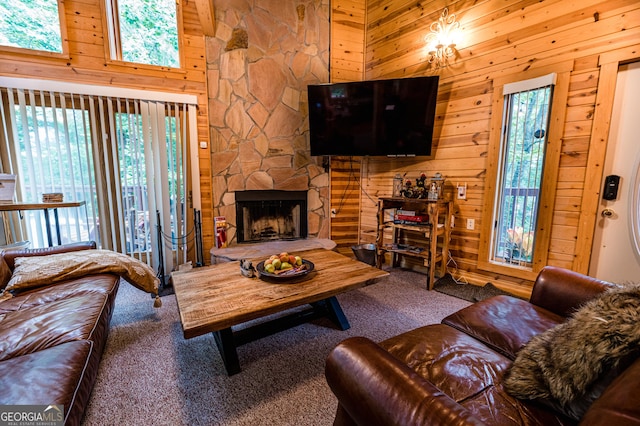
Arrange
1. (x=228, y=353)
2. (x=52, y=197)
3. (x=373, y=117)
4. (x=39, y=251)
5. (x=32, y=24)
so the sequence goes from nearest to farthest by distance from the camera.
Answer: (x=228, y=353) → (x=39, y=251) → (x=52, y=197) → (x=32, y=24) → (x=373, y=117)

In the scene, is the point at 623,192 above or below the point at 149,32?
below

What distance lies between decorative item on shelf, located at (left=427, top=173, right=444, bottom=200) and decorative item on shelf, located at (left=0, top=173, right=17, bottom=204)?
4008 mm

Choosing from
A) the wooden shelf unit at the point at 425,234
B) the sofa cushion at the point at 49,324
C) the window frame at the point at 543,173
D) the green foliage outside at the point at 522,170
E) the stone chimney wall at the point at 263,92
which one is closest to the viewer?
the sofa cushion at the point at 49,324

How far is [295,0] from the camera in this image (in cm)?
367

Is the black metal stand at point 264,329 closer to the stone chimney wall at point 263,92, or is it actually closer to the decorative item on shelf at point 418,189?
the decorative item on shelf at point 418,189

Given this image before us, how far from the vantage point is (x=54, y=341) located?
129 cm

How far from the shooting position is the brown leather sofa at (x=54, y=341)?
1015 mm

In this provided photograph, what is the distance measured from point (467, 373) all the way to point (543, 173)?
7.52 ft

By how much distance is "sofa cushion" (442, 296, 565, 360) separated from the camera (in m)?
1.29

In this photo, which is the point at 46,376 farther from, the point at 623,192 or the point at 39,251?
the point at 623,192

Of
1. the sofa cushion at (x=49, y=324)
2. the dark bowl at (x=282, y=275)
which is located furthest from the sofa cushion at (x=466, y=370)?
the sofa cushion at (x=49, y=324)

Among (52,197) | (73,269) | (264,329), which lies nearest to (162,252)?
(52,197)

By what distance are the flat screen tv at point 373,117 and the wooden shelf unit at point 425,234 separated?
65 centimetres

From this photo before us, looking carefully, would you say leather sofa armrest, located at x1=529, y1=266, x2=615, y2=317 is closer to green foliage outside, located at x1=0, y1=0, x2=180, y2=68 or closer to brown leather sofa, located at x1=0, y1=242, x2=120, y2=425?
brown leather sofa, located at x1=0, y1=242, x2=120, y2=425
